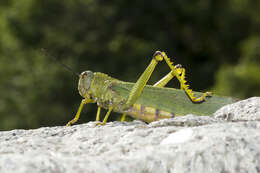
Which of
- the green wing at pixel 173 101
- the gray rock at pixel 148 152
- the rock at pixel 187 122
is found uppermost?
the green wing at pixel 173 101

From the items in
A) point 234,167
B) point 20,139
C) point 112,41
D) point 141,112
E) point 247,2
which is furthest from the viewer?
point 247,2

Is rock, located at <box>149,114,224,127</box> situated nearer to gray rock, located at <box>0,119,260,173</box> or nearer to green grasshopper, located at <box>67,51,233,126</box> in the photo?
gray rock, located at <box>0,119,260,173</box>

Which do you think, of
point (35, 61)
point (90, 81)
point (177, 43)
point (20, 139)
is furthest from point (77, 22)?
point (20, 139)

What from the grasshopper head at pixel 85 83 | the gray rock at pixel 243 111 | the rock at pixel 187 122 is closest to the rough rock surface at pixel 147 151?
the rock at pixel 187 122

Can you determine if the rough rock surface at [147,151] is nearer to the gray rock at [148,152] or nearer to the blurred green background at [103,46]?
the gray rock at [148,152]

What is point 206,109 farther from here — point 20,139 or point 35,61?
point 35,61
